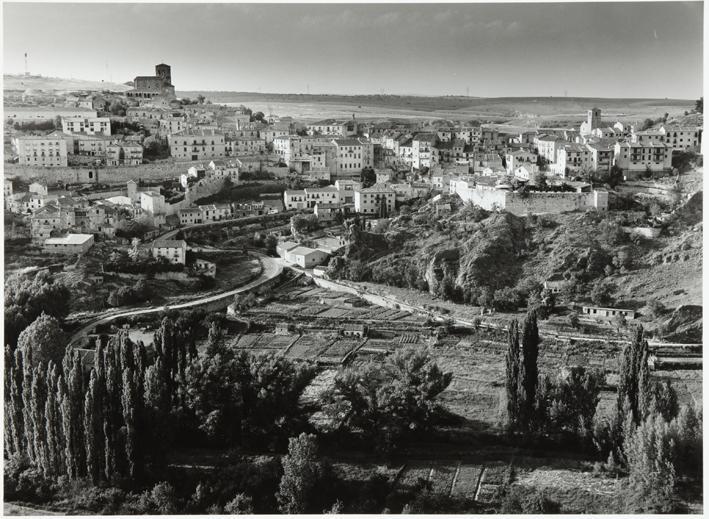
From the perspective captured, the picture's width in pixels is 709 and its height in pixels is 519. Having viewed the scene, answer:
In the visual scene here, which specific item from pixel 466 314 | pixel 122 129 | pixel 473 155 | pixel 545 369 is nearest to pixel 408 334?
pixel 466 314

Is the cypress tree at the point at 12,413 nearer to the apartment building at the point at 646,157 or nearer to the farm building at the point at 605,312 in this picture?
the farm building at the point at 605,312

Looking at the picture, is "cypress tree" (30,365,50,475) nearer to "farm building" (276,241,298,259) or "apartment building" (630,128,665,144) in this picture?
"farm building" (276,241,298,259)

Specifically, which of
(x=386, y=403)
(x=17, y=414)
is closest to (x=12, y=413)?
(x=17, y=414)

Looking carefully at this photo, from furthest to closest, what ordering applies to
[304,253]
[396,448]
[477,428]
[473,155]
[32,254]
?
1. [473,155]
2. [304,253]
3. [32,254]
4. [477,428]
5. [396,448]

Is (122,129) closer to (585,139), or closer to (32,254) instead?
(32,254)

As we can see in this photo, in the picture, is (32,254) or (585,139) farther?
(585,139)

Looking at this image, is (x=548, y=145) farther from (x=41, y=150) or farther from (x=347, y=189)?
(x=41, y=150)

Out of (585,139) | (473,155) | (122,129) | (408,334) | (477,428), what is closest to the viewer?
(477,428)
